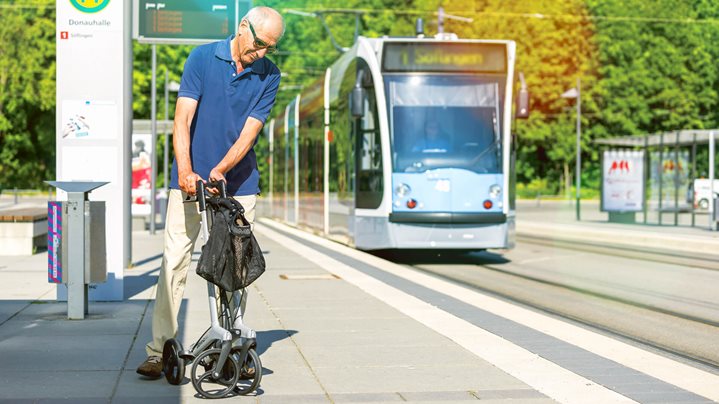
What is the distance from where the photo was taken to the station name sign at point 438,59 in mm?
16828

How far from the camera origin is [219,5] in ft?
45.3

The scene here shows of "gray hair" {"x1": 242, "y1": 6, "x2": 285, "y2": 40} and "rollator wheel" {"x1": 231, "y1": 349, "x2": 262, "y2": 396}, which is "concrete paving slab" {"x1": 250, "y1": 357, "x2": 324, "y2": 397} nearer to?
"rollator wheel" {"x1": 231, "y1": 349, "x2": 262, "y2": 396}

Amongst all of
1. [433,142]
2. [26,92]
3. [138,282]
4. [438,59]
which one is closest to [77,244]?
[138,282]

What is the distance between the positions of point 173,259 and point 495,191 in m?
10.8

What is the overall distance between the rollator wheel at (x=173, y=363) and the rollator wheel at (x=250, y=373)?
0.29 meters

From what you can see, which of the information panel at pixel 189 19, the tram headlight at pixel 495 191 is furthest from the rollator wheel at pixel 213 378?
the tram headlight at pixel 495 191

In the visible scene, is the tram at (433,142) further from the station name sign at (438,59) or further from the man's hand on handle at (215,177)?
the man's hand on handle at (215,177)

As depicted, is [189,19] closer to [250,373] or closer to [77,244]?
[77,244]

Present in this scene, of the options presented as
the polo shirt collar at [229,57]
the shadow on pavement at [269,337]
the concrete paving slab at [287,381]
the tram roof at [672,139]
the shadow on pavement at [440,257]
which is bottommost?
the shadow on pavement at [440,257]

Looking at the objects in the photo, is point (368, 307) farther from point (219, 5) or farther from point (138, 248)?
point (138, 248)

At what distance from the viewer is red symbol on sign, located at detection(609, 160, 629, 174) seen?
31453 mm

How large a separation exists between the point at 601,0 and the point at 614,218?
1517 inches

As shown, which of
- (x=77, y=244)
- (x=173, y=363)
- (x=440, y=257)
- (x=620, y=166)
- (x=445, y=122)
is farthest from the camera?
(x=620, y=166)

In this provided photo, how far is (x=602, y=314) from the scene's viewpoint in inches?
424
